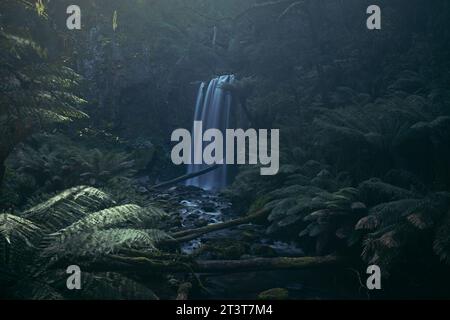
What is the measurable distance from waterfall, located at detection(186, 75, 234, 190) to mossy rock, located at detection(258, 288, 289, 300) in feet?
29.5

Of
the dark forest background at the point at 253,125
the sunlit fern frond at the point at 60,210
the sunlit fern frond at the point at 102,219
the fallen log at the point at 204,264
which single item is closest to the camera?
the sunlit fern frond at the point at 102,219

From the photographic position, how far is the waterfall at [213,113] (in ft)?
48.2

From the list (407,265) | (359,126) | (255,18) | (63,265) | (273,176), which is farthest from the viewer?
(255,18)

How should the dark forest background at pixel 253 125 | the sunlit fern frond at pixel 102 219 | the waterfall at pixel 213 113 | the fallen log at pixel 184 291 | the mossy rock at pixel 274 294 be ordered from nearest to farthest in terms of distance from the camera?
the sunlit fern frond at pixel 102 219
the dark forest background at pixel 253 125
the fallen log at pixel 184 291
the mossy rock at pixel 274 294
the waterfall at pixel 213 113

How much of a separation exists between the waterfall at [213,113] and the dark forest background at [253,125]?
2.11ft

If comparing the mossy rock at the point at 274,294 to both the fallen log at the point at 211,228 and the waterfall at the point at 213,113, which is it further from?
the waterfall at the point at 213,113

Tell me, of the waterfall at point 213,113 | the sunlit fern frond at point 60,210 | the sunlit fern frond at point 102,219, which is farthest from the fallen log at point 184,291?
the waterfall at point 213,113

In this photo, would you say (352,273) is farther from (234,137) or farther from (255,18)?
(255,18)

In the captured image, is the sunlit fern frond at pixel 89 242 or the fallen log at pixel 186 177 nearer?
the sunlit fern frond at pixel 89 242

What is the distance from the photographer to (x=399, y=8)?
12.6 metres

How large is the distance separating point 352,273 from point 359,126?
10.8 ft

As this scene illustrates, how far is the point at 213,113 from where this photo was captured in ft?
51.9

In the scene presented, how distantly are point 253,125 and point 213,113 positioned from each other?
297 cm
